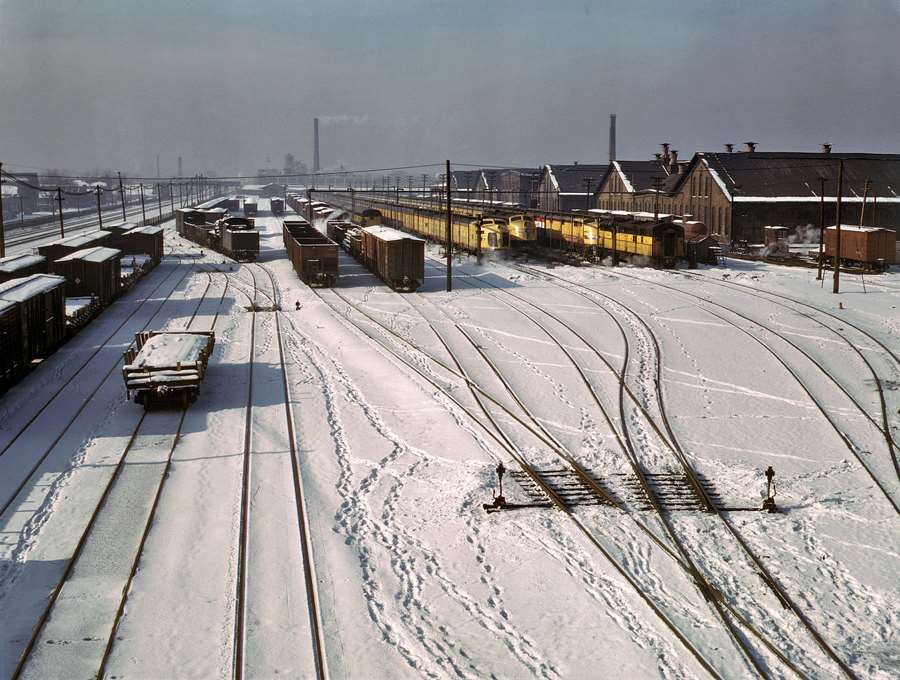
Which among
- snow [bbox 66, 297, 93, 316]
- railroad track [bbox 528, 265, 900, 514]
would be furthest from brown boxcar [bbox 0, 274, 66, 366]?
railroad track [bbox 528, 265, 900, 514]

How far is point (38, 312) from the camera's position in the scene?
24.5m

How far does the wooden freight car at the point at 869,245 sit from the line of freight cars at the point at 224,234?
37013 millimetres

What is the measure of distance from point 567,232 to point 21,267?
120 ft

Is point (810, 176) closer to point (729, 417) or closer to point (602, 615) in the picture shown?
point (729, 417)

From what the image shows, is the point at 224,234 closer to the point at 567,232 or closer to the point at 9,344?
the point at 567,232

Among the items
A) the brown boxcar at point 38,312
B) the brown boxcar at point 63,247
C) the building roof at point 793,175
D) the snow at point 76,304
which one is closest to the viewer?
the brown boxcar at point 38,312

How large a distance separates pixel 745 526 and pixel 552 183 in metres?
86.2

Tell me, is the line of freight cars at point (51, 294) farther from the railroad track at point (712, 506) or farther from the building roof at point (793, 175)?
the building roof at point (793, 175)

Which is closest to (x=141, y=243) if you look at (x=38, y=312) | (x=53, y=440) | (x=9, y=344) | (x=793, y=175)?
(x=38, y=312)

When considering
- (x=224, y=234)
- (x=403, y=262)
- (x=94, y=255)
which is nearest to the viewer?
(x=94, y=255)

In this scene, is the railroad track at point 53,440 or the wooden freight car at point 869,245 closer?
the railroad track at point 53,440

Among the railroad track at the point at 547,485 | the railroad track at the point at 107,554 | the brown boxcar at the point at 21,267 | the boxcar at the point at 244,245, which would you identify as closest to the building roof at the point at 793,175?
the boxcar at the point at 244,245

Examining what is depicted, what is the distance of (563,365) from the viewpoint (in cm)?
2438

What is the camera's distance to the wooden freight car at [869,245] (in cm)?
4473
